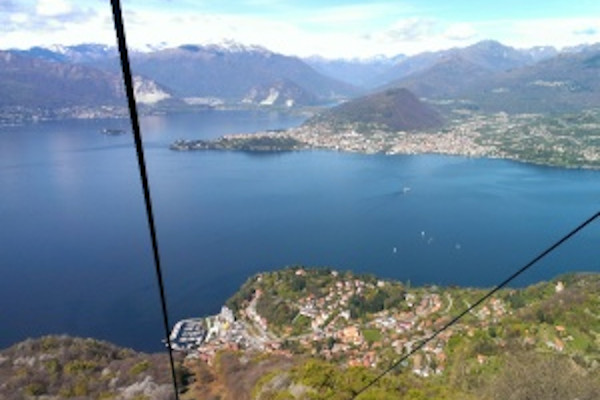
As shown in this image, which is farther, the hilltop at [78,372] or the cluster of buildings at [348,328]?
the cluster of buildings at [348,328]

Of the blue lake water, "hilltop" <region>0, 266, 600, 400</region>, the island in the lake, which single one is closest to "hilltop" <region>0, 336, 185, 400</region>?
"hilltop" <region>0, 266, 600, 400</region>

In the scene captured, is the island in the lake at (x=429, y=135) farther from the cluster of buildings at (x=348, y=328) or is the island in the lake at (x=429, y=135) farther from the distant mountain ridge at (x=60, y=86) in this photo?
the distant mountain ridge at (x=60, y=86)

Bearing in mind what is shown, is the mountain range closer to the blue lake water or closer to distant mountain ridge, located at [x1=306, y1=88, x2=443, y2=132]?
distant mountain ridge, located at [x1=306, y1=88, x2=443, y2=132]

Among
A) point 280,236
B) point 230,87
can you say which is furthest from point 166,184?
point 230,87

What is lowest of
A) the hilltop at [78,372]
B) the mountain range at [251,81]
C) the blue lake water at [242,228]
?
the blue lake water at [242,228]

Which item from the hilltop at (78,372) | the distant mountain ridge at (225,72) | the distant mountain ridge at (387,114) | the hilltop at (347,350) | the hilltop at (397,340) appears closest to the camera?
the hilltop at (397,340)

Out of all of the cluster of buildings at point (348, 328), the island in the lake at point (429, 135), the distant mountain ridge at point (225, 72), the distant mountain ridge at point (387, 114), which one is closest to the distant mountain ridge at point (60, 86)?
the distant mountain ridge at point (225, 72)

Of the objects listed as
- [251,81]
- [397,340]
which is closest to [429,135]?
[397,340]
